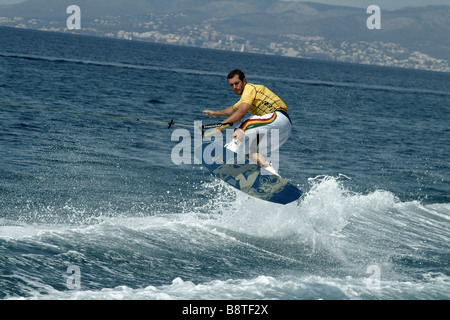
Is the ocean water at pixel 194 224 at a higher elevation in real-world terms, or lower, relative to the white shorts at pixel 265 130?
lower

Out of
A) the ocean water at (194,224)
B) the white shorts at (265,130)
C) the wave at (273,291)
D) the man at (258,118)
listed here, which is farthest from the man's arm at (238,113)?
the wave at (273,291)

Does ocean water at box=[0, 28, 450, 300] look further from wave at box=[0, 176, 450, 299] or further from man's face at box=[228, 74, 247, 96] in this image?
man's face at box=[228, 74, 247, 96]

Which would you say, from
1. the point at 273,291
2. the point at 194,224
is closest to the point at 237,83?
the point at 194,224

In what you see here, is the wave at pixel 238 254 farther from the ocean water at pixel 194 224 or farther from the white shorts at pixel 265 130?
the white shorts at pixel 265 130

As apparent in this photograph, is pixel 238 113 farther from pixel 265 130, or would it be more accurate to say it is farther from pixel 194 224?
pixel 194 224

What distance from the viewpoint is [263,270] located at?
7895 mm

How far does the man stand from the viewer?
9320 mm

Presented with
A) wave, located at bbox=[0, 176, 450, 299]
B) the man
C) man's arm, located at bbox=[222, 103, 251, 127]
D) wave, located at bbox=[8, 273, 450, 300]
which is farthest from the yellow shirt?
wave, located at bbox=[8, 273, 450, 300]

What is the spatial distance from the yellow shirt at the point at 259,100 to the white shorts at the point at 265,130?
0.31ft

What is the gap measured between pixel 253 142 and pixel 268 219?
1.53m

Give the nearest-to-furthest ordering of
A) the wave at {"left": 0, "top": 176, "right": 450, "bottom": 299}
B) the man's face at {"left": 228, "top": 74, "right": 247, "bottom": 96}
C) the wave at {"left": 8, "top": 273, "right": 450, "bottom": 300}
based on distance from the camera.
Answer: the wave at {"left": 8, "top": 273, "right": 450, "bottom": 300} < the wave at {"left": 0, "top": 176, "right": 450, "bottom": 299} < the man's face at {"left": 228, "top": 74, "right": 247, "bottom": 96}

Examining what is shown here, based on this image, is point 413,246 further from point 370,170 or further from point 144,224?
point 370,170

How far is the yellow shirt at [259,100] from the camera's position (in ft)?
30.4

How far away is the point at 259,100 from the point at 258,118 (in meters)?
0.32
